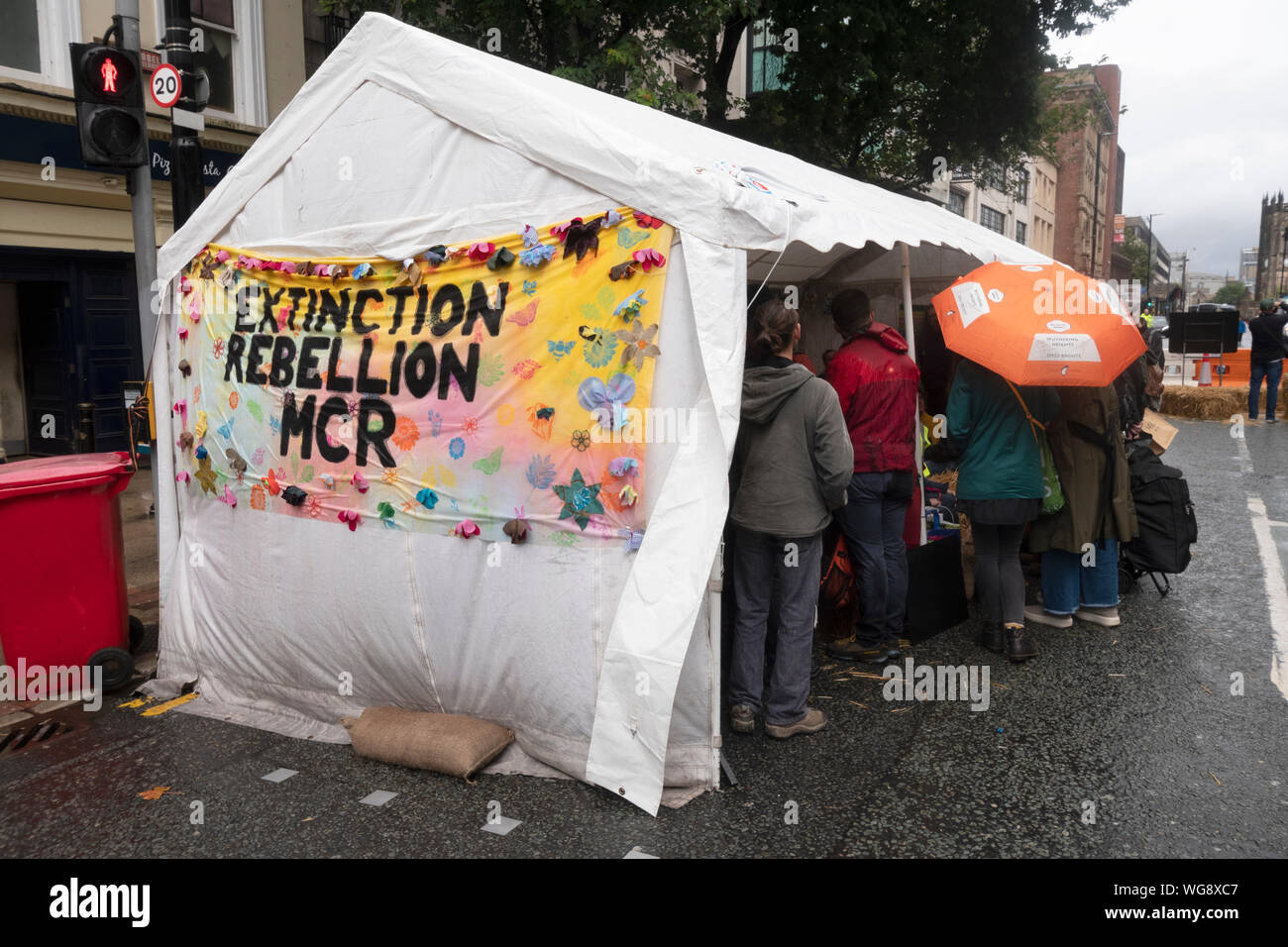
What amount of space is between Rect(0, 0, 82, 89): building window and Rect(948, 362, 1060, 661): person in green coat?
403 inches

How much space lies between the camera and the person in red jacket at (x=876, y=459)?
17.5 feet

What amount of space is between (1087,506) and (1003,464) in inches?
29.2

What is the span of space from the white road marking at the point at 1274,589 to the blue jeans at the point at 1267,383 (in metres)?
7.85

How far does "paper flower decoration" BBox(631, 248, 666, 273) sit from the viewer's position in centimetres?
394

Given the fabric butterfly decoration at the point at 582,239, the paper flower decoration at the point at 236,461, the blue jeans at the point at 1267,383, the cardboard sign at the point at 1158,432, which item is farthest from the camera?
the blue jeans at the point at 1267,383

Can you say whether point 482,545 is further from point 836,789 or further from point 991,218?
point 991,218

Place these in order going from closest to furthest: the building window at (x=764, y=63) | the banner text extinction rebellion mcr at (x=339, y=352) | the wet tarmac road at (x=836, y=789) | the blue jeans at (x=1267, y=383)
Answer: the wet tarmac road at (x=836, y=789) → the banner text extinction rebellion mcr at (x=339, y=352) → the building window at (x=764, y=63) → the blue jeans at (x=1267, y=383)

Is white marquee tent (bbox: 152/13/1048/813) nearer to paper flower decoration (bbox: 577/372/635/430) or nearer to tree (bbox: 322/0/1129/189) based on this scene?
paper flower decoration (bbox: 577/372/635/430)

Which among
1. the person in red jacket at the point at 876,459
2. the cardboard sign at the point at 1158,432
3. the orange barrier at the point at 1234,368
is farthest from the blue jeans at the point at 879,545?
the orange barrier at the point at 1234,368

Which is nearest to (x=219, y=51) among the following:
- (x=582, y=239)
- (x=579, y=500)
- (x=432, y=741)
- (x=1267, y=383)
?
(x=582, y=239)

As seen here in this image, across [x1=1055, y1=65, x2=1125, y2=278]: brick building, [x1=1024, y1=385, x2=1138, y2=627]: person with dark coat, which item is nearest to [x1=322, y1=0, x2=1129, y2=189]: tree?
[x1=1024, y1=385, x2=1138, y2=627]: person with dark coat

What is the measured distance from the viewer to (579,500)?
411 cm

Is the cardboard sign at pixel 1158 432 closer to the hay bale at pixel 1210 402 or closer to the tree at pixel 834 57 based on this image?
the tree at pixel 834 57
